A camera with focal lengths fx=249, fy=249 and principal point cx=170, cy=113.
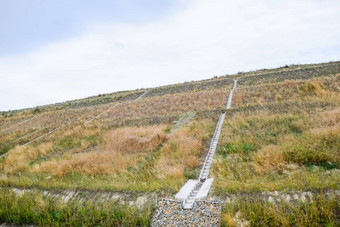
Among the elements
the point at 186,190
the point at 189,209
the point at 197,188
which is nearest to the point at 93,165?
the point at 186,190

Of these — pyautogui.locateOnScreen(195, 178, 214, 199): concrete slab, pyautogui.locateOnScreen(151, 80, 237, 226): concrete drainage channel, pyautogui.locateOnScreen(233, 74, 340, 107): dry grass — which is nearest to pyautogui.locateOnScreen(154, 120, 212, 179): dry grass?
pyautogui.locateOnScreen(195, 178, 214, 199): concrete slab

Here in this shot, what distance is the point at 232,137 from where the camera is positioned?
38.1ft

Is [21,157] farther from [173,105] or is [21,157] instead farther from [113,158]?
[173,105]

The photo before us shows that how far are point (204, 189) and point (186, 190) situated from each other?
525 mm

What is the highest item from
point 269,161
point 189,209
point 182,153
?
point 182,153

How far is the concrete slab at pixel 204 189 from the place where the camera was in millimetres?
6773

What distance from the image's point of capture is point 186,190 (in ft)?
24.0

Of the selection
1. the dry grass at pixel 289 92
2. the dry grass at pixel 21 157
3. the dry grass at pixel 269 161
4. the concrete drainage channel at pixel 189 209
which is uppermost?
the dry grass at pixel 289 92

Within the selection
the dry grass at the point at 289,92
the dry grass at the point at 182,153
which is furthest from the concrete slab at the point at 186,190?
the dry grass at the point at 289,92

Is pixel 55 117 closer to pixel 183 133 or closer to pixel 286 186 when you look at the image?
pixel 183 133

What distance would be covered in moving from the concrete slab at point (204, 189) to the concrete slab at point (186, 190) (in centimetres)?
31

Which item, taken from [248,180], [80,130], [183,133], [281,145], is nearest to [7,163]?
[80,130]

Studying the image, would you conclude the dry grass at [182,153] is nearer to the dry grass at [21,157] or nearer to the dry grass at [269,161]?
the dry grass at [269,161]

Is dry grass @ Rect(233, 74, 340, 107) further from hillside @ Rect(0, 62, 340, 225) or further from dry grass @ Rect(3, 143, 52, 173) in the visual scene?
dry grass @ Rect(3, 143, 52, 173)
